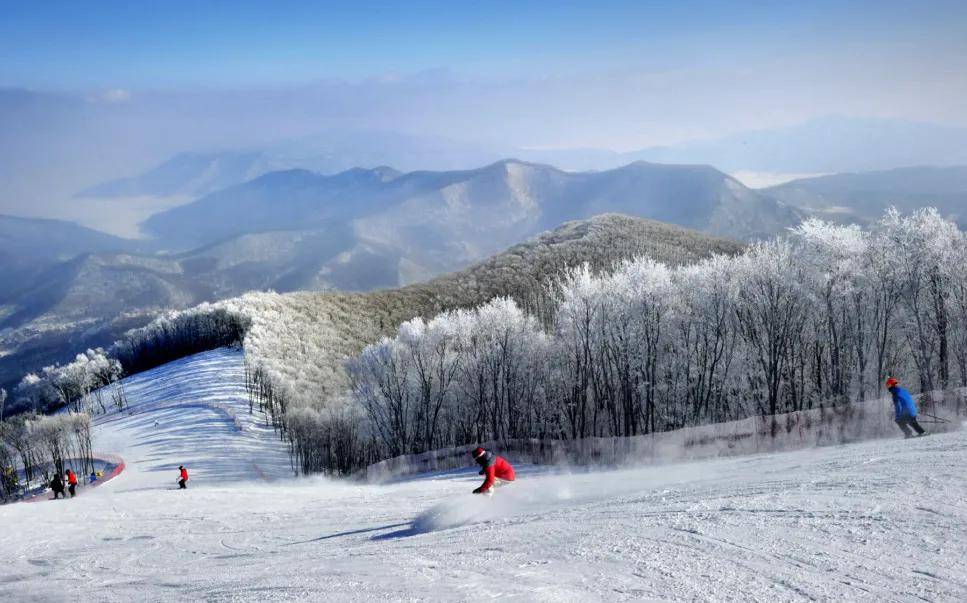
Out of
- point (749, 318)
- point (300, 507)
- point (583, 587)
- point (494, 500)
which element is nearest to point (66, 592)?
point (300, 507)

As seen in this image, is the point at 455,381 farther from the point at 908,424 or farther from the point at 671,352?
the point at 908,424

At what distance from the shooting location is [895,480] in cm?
1374

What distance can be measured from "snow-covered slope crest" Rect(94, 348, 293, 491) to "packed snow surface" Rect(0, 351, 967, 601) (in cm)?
2866

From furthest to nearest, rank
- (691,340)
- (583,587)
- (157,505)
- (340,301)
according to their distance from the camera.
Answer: (340,301), (691,340), (157,505), (583,587)

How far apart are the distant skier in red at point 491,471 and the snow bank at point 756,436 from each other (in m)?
10.4

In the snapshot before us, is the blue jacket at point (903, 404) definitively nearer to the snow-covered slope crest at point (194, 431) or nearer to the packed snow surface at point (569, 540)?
the packed snow surface at point (569, 540)

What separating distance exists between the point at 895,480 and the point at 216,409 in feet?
220

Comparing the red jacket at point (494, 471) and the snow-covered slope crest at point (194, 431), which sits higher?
the red jacket at point (494, 471)

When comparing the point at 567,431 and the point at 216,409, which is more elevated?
the point at 216,409

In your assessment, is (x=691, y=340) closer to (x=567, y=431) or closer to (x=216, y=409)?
(x=567, y=431)

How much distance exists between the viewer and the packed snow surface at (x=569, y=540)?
9859mm

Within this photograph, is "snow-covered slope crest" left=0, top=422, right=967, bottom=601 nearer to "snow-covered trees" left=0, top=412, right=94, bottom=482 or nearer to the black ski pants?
the black ski pants

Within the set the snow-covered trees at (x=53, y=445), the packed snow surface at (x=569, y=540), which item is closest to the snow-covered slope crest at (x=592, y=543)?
the packed snow surface at (x=569, y=540)

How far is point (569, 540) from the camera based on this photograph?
12516 millimetres
